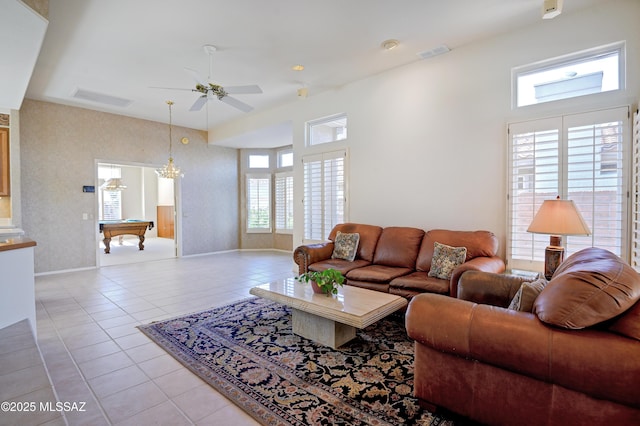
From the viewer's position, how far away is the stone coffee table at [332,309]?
2.49 meters

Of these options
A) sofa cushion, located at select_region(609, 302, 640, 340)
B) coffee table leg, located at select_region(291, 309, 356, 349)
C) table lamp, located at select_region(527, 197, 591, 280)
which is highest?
table lamp, located at select_region(527, 197, 591, 280)

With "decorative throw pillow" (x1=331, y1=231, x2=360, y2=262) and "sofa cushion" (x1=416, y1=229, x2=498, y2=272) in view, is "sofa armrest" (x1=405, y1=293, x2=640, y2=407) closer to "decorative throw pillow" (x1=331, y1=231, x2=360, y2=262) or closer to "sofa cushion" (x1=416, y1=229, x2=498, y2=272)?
"sofa cushion" (x1=416, y1=229, x2=498, y2=272)

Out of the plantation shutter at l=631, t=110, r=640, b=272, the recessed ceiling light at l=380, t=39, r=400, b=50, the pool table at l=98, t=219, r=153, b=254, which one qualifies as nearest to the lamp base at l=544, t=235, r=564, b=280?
the plantation shutter at l=631, t=110, r=640, b=272

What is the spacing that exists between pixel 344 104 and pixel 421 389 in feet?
14.6

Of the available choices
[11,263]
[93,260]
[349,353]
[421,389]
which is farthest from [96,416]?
[93,260]

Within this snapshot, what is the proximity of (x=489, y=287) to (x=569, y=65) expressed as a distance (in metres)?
2.78

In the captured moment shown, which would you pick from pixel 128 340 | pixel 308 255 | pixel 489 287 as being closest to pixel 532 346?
pixel 489 287

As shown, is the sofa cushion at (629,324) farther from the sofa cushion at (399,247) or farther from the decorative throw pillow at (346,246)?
the decorative throw pillow at (346,246)

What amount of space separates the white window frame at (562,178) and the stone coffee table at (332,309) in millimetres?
1773

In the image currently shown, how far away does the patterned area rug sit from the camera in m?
1.95

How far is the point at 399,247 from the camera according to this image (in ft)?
→ 13.7

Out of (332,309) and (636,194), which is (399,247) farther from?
(636,194)

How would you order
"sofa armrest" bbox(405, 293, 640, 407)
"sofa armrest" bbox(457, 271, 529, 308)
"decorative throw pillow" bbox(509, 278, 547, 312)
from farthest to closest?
"sofa armrest" bbox(457, 271, 529, 308) < "decorative throw pillow" bbox(509, 278, 547, 312) < "sofa armrest" bbox(405, 293, 640, 407)

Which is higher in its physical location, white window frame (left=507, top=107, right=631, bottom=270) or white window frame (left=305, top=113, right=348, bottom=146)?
white window frame (left=305, top=113, right=348, bottom=146)
